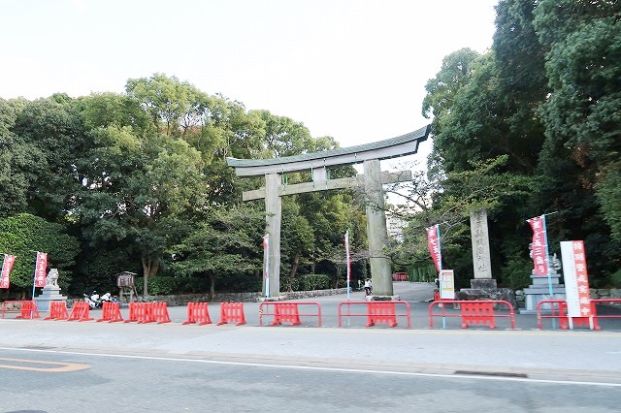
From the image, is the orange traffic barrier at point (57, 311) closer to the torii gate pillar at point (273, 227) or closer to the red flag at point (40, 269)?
the red flag at point (40, 269)

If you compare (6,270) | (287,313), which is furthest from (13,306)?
(287,313)

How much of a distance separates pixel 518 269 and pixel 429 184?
670 cm

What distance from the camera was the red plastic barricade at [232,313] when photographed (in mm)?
16641

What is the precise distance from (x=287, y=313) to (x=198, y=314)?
3.29 m

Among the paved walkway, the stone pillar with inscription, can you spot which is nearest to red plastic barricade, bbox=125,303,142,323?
the paved walkway

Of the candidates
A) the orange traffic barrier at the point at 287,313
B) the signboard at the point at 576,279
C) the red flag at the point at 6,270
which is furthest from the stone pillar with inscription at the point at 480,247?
the red flag at the point at 6,270

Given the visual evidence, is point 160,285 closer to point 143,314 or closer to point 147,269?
point 147,269

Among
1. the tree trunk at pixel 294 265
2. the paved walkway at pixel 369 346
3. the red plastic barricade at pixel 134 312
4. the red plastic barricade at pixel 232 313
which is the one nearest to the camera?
the paved walkway at pixel 369 346

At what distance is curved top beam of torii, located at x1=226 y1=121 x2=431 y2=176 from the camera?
25.7m

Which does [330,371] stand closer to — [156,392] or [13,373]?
[156,392]

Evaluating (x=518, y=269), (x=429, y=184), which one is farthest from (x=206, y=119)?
(x=518, y=269)

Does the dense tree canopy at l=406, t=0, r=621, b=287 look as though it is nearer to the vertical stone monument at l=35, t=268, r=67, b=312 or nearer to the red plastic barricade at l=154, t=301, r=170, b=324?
the red plastic barricade at l=154, t=301, r=170, b=324

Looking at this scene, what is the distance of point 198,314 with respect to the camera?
17.0 metres

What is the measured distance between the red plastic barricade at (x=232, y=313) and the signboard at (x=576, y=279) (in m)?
9.93
